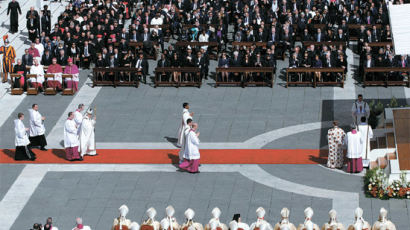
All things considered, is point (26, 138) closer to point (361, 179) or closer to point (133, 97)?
point (133, 97)

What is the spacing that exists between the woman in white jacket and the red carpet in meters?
0.22

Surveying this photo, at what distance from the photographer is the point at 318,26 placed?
156 ft

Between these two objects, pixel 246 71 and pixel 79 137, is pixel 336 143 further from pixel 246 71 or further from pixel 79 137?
pixel 246 71

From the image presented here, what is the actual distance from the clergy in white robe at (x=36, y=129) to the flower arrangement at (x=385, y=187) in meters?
11.9

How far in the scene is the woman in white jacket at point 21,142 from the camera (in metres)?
34.4

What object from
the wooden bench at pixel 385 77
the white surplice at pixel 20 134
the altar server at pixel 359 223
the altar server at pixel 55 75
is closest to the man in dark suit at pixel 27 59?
the altar server at pixel 55 75

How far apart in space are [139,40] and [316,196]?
18.0 m

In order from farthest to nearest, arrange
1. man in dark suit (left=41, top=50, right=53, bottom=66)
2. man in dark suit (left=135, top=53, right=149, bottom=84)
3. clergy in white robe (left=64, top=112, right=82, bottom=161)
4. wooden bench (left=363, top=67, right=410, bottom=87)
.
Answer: man in dark suit (left=41, top=50, right=53, bottom=66) → man in dark suit (left=135, top=53, right=149, bottom=84) → wooden bench (left=363, top=67, right=410, bottom=87) → clergy in white robe (left=64, top=112, right=82, bottom=161)

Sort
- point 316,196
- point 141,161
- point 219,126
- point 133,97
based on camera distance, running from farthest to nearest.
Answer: point 133,97
point 219,126
point 141,161
point 316,196

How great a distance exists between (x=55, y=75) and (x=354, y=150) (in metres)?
14.9

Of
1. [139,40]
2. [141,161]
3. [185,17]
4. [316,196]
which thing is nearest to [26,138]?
[141,161]

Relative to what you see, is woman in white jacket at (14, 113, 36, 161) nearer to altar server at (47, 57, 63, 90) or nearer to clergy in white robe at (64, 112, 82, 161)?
clergy in white robe at (64, 112, 82, 161)

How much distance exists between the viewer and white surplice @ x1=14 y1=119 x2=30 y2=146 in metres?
34.4

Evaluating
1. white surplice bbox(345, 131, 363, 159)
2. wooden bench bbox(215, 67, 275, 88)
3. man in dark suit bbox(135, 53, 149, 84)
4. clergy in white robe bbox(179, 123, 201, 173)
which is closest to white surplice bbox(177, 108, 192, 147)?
clergy in white robe bbox(179, 123, 201, 173)
